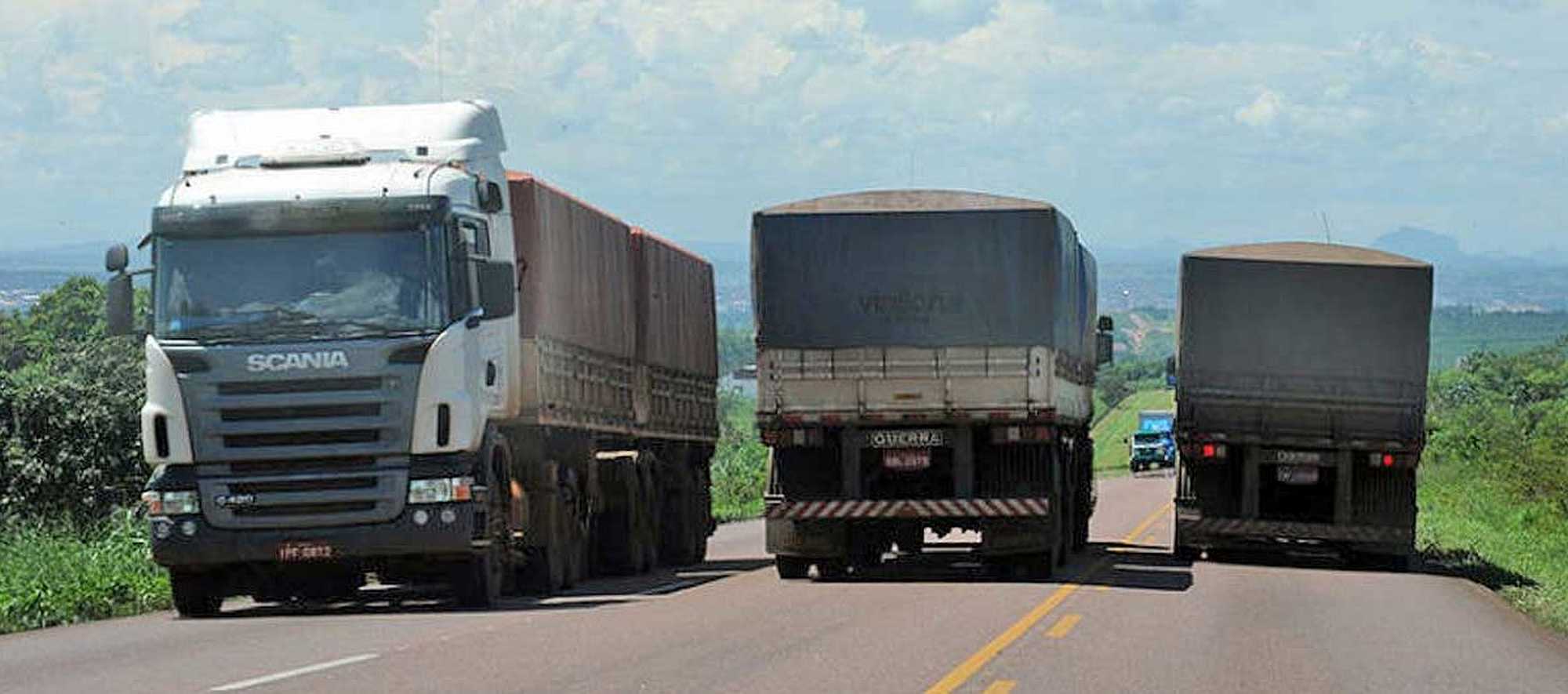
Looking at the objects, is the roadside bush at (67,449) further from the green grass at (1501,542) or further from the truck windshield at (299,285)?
the green grass at (1501,542)

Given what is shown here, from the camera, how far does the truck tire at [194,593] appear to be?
20609 mm

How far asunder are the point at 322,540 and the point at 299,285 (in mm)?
1984

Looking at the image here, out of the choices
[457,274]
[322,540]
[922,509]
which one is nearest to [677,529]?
[922,509]

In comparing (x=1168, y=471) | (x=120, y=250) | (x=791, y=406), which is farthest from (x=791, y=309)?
(x=1168, y=471)

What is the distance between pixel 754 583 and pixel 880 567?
11.9 ft

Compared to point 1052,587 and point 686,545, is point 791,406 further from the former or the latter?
point 686,545

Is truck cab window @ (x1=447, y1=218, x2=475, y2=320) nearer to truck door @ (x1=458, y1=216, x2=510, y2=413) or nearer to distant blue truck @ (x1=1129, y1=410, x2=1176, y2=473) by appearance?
truck door @ (x1=458, y1=216, x2=510, y2=413)

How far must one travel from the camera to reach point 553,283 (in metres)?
23.9

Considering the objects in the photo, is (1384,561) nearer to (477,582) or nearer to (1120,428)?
(477,582)

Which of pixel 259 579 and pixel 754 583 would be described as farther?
pixel 754 583

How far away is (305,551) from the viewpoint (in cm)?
2003

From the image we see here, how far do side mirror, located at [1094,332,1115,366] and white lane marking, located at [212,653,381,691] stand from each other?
19.7 metres

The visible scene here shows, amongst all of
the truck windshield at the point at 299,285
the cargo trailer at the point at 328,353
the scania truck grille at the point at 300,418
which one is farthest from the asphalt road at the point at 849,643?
the truck windshield at the point at 299,285

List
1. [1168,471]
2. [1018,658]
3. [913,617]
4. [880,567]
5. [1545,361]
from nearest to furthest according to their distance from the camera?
1. [1018,658]
2. [913,617]
3. [880,567]
4. [1168,471]
5. [1545,361]
